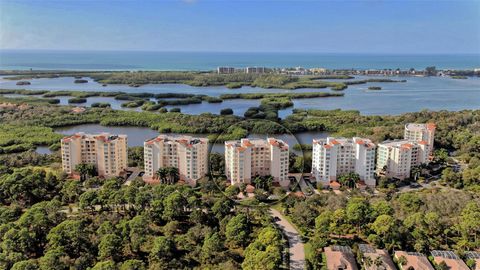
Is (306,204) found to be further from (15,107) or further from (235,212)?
(15,107)

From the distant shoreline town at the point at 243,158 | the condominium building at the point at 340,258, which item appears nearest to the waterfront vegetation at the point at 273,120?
the distant shoreline town at the point at 243,158

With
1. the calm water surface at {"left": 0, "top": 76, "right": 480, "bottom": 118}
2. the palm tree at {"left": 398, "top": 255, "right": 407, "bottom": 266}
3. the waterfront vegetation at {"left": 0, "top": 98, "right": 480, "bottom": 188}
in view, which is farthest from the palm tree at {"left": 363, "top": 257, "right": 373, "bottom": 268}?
the calm water surface at {"left": 0, "top": 76, "right": 480, "bottom": 118}

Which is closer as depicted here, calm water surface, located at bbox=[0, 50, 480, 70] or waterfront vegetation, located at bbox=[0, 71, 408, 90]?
waterfront vegetation, located at bbox=[0, 71, 408, 90]

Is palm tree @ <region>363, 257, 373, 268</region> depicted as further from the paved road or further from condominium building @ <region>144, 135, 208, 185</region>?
condominium building @ <region>144, 135, 208, 185</region>

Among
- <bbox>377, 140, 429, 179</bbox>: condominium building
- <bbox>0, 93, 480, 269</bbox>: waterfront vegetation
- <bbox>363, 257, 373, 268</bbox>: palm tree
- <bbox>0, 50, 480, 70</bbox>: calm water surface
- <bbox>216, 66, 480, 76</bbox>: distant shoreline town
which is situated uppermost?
<bbox>0, 50, 480, 70</bbox>: calm water surface

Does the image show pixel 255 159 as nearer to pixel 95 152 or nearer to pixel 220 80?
pixel 95 152

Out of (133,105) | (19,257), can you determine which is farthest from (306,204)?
(133,105)

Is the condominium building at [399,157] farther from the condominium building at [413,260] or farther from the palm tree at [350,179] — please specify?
the condominium building at [413,260]
